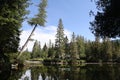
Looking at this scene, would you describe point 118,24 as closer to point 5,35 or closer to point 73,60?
point 5,35

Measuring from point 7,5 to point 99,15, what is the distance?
675cm

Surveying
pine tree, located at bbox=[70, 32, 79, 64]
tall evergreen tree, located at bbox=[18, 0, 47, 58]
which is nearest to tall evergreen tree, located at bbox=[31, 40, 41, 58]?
pine tree, located at bbox=[70, 32, 79, 64]

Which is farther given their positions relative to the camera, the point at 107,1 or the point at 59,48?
the point at 59,48

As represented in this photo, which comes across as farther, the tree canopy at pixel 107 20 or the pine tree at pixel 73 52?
the pine tree at pixel 73 52

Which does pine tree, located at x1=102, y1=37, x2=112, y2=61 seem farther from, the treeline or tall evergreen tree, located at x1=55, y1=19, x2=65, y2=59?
tall evergreen tree, located at x1=55, y1=19, x2=65, y2=59

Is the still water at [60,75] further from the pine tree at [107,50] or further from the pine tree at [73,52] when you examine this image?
the pine tree at [107,50]

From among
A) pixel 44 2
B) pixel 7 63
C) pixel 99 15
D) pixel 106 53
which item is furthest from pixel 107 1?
pixel 106 53

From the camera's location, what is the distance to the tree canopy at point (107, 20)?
54.5 ft

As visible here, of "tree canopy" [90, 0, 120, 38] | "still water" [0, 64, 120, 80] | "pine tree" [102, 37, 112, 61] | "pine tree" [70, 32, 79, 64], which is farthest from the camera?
"pine tree" [102, 37, 112, 61]

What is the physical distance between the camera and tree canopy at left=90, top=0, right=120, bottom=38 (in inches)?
654

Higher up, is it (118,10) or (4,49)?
(118,10)

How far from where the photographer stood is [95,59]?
349ft

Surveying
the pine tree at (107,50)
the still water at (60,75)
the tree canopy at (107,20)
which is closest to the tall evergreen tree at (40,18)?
the still water at (60,75)

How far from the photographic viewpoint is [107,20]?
1781cm
